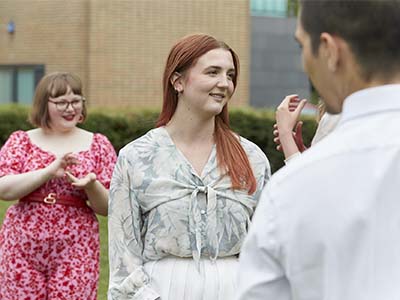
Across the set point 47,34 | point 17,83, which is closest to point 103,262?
point 47,34

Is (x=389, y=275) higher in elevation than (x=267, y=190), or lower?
lower

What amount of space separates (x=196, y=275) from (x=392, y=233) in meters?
2.63

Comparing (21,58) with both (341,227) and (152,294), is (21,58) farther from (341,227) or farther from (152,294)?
(341,227)

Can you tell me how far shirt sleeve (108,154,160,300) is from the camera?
5090 mm

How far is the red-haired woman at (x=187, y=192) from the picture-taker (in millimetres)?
5035

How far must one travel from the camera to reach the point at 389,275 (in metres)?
2.46

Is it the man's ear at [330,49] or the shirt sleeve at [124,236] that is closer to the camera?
the man's ear at [330,49]

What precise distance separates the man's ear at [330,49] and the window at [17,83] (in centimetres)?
2013

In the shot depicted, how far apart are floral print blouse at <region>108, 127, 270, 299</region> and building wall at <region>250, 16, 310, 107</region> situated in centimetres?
1946

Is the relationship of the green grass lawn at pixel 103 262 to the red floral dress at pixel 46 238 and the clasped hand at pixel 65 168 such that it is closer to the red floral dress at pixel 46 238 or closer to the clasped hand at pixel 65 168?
the red floral dress at pixel 46 238

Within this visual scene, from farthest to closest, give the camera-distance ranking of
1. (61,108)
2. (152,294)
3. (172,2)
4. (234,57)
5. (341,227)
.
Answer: (172,2), (61,108), (234,57), (152,294), (341,227)

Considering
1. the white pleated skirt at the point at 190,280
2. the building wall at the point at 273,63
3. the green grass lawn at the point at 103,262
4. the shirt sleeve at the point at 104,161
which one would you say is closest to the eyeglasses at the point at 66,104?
the shirt sleeve at the point at 104,161

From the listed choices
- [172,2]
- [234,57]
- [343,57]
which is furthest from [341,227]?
[172,2]

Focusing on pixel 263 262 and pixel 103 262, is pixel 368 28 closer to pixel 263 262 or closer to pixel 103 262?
pixel 263 262
